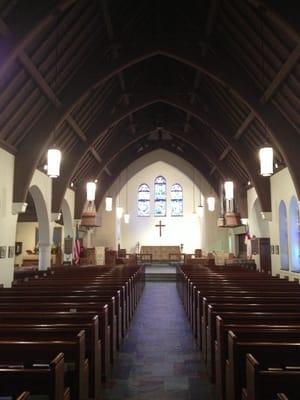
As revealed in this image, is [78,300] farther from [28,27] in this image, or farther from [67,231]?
[67,231]

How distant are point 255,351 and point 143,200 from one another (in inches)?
804

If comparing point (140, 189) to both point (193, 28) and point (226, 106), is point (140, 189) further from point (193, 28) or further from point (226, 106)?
point (193, 28)

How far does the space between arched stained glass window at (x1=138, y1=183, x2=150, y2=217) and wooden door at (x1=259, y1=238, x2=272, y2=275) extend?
9924 mm

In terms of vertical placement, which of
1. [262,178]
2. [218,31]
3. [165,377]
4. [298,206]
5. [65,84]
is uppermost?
[218,31]

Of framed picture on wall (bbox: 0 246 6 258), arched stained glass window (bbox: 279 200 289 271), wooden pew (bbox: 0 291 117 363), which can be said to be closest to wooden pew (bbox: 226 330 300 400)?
wooden pew (bbox: 0 291 117 363)

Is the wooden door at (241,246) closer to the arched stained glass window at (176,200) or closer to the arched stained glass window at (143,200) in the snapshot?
the arched stained glass window at (176,200)

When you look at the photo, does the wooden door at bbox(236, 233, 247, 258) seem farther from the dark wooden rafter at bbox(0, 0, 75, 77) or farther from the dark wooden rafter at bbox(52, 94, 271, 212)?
the dark wooden rafter at bbox(0, 0, 75, 77)

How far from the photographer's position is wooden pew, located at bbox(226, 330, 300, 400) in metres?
2.75

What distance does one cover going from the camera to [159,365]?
5.02 meters

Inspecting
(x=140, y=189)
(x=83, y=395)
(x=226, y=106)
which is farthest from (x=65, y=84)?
(x=140, y=189)

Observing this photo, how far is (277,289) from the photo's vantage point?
21.3ft

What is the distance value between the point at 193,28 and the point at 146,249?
14700 millimetres

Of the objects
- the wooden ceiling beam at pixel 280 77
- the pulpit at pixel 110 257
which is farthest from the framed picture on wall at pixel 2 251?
the pulpit at pixel 110 257

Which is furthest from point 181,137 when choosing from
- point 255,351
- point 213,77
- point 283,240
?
point 255,351
